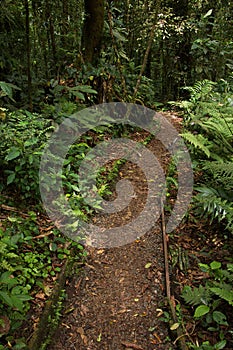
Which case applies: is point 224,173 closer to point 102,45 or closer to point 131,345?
point 131,345

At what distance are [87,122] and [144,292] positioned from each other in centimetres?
338

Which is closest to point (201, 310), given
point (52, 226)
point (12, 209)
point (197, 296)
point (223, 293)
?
point (197, 296)

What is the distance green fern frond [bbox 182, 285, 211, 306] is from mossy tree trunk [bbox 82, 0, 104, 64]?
5106mm

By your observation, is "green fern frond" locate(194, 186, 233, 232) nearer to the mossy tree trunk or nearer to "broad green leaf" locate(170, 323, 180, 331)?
"broad green leaf" locate(170, 323, 180, 331)

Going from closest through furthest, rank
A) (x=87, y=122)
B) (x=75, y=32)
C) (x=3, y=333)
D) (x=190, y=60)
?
(x=3, y=333), (x=87, y=122), (x=75, y=32), (x=190, y=60)

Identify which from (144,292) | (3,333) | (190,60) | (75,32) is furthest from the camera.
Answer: (190,60)

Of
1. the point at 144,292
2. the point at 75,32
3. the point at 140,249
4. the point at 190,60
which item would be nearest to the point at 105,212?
the point at 140,249

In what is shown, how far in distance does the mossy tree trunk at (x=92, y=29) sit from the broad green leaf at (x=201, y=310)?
5286 mm

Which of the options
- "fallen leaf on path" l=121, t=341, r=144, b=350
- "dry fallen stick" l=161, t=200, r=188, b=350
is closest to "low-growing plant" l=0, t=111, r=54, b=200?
Answer: "dry fallen stick" l=161, t=200, r=188, b=350

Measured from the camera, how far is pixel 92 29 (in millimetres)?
6527

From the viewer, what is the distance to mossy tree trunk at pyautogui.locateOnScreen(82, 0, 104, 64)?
6.38 m

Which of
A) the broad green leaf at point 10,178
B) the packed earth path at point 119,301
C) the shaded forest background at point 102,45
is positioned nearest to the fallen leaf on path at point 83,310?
the packed earth path at point 119,301

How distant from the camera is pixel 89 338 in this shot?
2850 millimetres

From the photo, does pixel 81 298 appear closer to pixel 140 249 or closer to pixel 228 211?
pixel 140 249
